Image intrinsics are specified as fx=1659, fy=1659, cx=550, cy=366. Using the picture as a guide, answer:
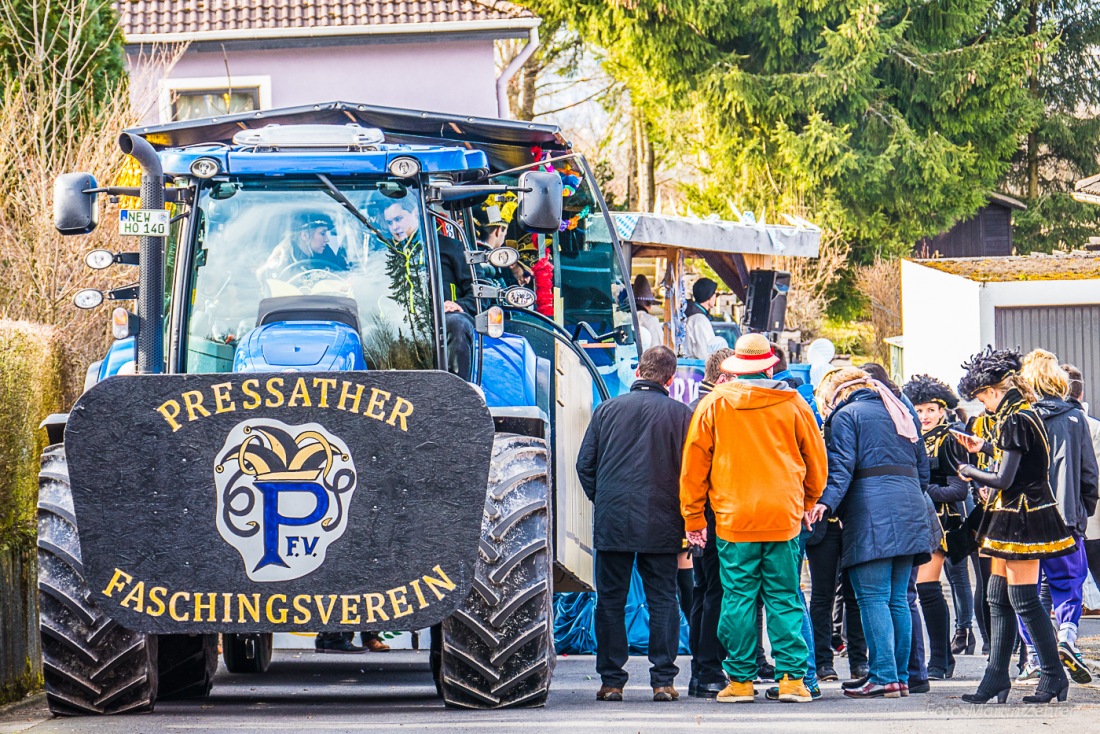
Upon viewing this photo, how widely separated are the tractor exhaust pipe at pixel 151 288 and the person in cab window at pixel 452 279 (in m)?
1.17

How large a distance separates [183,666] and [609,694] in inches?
85.9

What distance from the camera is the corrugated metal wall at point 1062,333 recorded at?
16.3m

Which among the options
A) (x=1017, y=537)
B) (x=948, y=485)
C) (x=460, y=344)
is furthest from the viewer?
(x=948, y=485)

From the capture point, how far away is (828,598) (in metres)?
9.05

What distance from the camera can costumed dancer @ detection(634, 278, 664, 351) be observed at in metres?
14.3

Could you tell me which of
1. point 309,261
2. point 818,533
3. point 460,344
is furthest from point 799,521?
point 309,261

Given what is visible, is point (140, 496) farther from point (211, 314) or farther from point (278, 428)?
point (211, 314)

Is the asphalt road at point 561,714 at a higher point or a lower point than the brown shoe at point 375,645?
higher

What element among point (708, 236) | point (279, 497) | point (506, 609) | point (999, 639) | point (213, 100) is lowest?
point (999, 639)

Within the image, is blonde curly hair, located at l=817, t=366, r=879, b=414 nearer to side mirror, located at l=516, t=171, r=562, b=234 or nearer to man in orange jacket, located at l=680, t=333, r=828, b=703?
man in orange jacket, located at l=680, t=333, r=828, b=703

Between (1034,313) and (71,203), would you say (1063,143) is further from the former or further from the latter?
(71,203)

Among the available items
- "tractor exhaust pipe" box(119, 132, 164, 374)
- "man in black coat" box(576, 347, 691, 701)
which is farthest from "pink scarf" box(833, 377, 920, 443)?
"tractor exhaust pipe" box(119, 132, 164, 374)

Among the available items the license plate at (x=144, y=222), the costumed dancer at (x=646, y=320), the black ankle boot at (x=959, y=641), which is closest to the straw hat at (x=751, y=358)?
the license plate at (x=144, y=222)

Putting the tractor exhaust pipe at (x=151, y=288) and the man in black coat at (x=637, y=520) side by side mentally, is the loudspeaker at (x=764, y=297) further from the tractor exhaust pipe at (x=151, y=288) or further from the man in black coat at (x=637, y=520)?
the tractor exhaust pipe at (x=151, y=288)
